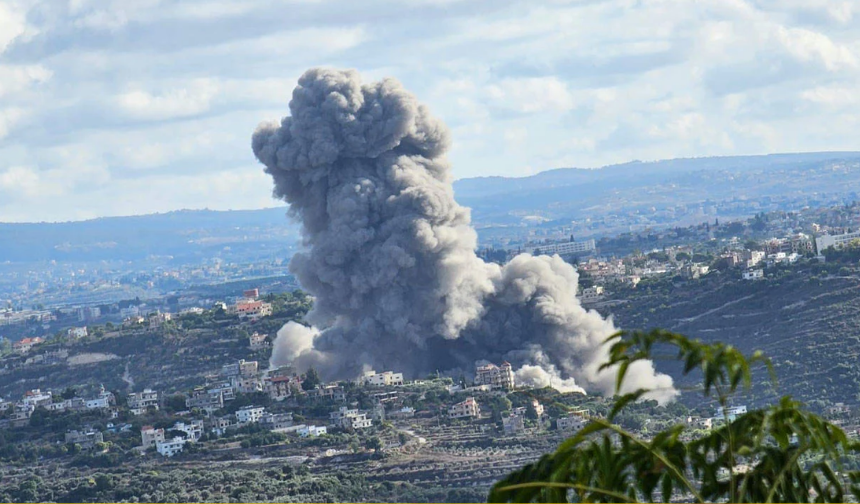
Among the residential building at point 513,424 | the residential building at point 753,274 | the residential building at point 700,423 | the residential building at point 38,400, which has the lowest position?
the residential building at point 700,423

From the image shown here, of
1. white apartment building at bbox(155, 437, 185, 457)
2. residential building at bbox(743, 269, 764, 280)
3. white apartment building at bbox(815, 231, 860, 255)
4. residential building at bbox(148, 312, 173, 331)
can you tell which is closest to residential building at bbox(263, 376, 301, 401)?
white apartment building at bbox(155, 437, 185, 457)

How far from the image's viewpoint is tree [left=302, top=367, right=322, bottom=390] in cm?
6300

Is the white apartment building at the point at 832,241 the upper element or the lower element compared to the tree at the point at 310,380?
upper

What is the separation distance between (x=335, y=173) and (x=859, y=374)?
68.2 ft

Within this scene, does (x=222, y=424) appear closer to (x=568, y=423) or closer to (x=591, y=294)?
(x=568, y=423)

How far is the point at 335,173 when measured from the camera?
6556cm

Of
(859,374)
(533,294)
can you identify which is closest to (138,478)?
(533,294)

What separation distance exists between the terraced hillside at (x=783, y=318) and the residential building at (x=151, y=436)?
2022 cm

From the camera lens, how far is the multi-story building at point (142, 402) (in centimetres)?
6488

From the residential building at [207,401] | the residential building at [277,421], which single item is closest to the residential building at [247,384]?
the residential building at [207,401]

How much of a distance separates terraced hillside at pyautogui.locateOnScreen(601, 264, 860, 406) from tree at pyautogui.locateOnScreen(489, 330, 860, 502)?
158ft

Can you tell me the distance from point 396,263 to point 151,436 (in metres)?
11.7

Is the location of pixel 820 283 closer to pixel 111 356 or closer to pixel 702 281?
pixel 702 281

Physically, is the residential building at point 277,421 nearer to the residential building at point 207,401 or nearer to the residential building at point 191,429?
the residential building at point 191,429
